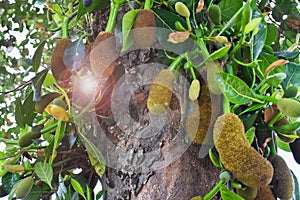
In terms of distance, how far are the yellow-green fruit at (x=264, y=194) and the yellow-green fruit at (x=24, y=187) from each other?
1.14ft

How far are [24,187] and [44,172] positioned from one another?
37 millimetres

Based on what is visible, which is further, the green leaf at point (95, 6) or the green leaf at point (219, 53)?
the green leaf at point (95, 6)

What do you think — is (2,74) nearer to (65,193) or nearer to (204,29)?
(65,193)

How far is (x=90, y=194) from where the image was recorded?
0.69 metres

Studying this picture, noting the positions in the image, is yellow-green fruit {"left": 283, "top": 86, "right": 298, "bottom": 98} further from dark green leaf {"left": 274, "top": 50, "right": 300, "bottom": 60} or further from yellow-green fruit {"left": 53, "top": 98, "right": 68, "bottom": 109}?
yellow-green fruit {"left": 53, "top": 98, "right": 68, "bottom": 109}

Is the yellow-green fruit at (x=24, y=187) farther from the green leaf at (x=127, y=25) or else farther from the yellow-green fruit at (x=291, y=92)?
the yellow-green fruit at (x=291, y=92)

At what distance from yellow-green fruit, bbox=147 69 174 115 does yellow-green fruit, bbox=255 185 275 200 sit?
175 mm

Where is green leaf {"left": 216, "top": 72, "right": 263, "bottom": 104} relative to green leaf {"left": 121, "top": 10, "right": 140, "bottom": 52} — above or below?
below

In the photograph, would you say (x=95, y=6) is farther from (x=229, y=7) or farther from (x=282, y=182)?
(x=282, y=182)

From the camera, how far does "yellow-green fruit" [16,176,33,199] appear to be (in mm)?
684

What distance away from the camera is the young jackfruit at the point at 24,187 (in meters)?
0.68

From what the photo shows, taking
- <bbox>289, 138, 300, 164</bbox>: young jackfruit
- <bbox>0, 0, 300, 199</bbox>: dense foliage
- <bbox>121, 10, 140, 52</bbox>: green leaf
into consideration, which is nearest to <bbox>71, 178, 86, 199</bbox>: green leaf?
<bbox>0, 0, 300, 199</bbox>: dense foliage

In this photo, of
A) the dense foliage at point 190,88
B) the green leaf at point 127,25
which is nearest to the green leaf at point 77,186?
the dense foliage at point 190,88

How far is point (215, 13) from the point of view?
24.1 inches
